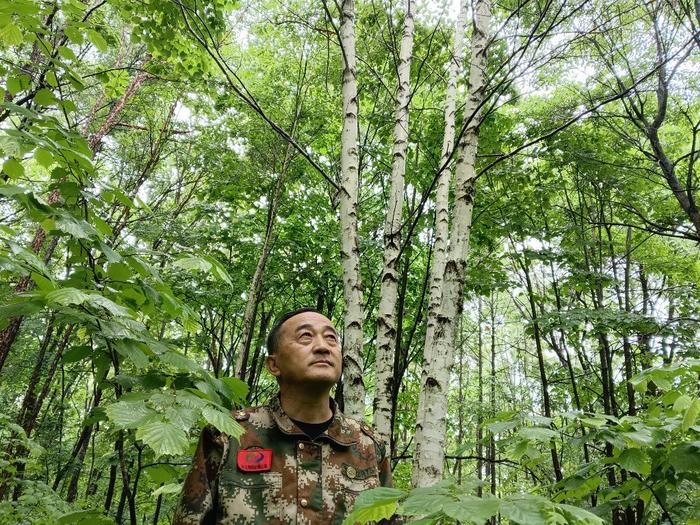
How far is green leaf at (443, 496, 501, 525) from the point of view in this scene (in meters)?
0.88

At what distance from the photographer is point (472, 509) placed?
92 cm

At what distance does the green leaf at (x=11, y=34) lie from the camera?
2006 millimetres

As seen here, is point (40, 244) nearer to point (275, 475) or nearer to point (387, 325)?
point (387, 325)

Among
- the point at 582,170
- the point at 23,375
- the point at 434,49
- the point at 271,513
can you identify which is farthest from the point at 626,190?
the point at 23,375

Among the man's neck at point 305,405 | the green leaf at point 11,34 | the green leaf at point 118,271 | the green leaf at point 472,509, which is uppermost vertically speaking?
the green leaf at point 11,34

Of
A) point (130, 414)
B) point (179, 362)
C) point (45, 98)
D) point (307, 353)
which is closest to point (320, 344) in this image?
point (307, 353)

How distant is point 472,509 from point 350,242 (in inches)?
97.3

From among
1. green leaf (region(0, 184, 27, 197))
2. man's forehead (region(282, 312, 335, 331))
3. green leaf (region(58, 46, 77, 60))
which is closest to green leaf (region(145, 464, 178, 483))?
man's forehead (region(282, 312, 335, 331))

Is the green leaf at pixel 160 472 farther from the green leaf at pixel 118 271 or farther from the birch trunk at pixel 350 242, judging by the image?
the birch trunk at pixel 350 242

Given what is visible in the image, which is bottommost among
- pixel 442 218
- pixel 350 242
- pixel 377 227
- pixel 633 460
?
pixel 633 460

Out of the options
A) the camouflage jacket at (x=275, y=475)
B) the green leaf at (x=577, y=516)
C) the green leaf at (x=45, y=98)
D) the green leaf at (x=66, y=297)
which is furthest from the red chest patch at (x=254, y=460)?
the green leaf at (x=45, y=98)

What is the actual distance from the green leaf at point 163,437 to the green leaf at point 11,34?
6.48ft

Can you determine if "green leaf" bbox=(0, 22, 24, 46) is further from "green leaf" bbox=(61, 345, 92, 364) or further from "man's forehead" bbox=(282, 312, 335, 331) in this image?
"man's forehead" bbox=(282, 312, 335, 331)

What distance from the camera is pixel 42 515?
4.47 metres
